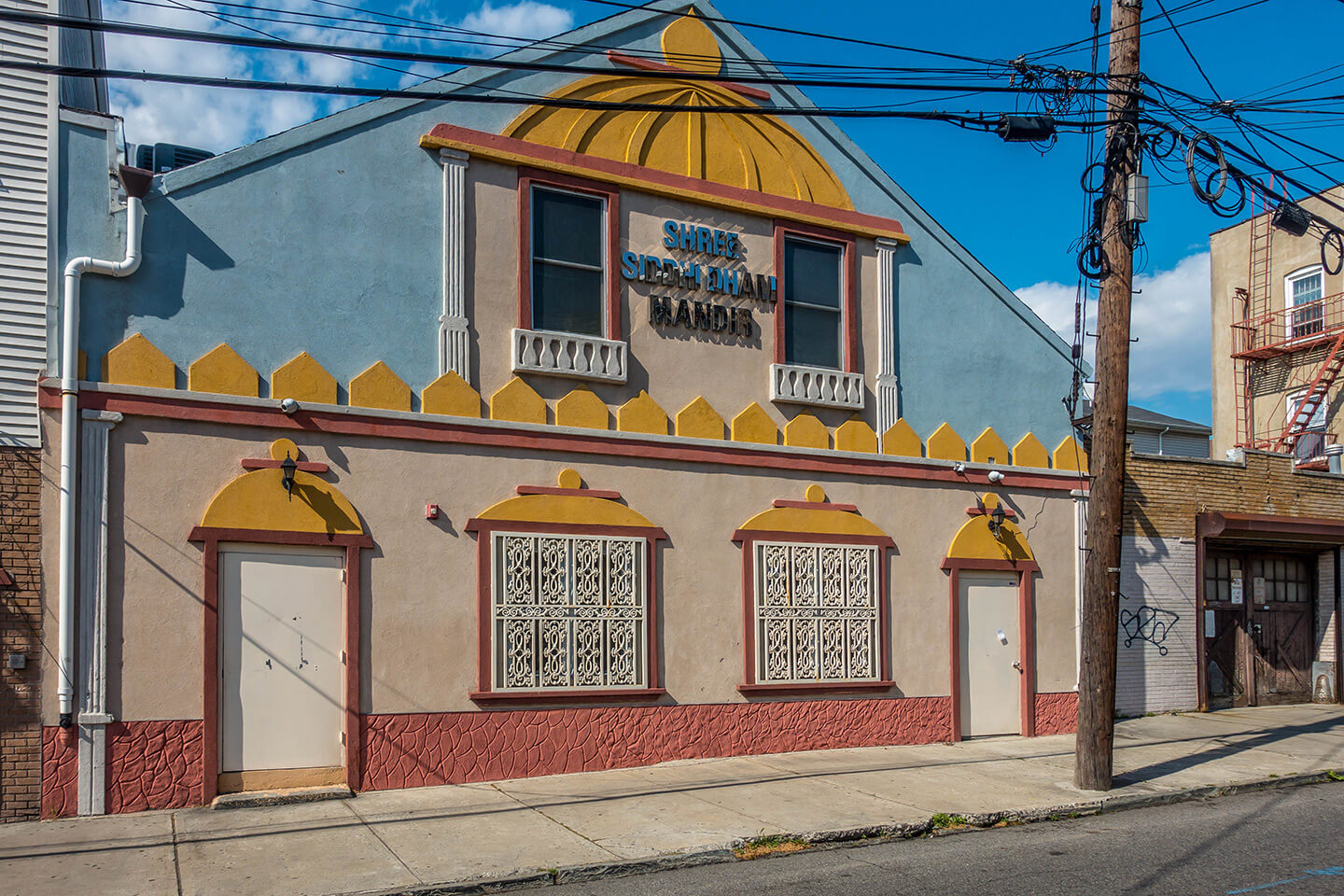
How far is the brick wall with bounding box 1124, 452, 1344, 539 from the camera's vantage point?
16.6 m

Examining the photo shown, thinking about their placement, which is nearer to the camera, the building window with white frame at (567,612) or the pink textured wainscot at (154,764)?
the pink textured wainscot at (154,764)

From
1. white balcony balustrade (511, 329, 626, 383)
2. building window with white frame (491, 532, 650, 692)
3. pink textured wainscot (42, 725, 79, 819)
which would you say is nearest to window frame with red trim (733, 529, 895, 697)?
building window with white frame (491, 532, 650, 692)

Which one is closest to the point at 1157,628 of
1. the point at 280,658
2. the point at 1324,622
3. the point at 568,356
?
the point at 1324,622

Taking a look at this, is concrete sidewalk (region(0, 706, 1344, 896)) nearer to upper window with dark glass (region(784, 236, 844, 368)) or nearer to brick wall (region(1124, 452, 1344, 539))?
brick wall (region(1124, 452, 1344, 539))

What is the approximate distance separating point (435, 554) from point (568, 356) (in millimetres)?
2593

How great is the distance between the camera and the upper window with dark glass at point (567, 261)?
1213cm

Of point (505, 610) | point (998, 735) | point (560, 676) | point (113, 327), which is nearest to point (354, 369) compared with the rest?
point (113, 327)

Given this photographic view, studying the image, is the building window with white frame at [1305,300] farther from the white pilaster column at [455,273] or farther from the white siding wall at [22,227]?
the white siding wall at [22,227]

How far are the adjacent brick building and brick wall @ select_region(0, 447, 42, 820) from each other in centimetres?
1382

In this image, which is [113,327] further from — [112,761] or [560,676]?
[560,676]

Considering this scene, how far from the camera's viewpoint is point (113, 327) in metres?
9.79

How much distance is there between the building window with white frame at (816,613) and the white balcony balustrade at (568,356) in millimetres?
2751

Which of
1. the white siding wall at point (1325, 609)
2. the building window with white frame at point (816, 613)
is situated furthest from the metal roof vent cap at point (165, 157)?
the white siding wall at point (1325, 609)

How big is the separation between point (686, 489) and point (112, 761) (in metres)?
6.27
